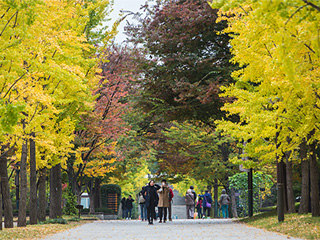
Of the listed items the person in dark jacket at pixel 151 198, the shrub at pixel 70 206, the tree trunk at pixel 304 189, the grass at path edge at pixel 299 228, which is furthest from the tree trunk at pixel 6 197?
the shrub at pixel 70 206

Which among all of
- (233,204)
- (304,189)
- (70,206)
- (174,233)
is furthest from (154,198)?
(233,204)

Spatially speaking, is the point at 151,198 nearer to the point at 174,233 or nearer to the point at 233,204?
the point at 174,233

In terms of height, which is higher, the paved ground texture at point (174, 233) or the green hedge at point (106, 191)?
the green hedge at point (106, 191)

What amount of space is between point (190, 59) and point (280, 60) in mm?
13714

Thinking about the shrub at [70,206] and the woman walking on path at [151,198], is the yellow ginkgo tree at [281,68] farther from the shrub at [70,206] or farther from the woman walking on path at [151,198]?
the shrub at [70,206]

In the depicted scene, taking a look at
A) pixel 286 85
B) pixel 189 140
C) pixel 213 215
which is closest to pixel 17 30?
pixel 286 85

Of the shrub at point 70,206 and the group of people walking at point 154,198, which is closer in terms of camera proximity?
the group of people walking at point 154,198

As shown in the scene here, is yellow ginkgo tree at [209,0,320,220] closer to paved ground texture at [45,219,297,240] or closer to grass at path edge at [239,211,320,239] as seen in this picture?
grass at path edge at [239,211,320,239]

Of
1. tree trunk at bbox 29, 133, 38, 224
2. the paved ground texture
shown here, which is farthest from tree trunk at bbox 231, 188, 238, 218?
tree trunk at bbox 29, 133, 38, 224

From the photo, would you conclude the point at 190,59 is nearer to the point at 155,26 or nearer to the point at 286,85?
the point at 155,26

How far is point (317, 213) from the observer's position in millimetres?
16672

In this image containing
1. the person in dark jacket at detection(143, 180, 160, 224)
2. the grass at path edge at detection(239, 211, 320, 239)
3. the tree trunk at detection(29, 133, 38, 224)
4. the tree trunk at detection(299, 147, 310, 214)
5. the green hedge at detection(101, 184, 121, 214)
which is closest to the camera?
the grass at path edge at detection(239, 211, 320, 239)

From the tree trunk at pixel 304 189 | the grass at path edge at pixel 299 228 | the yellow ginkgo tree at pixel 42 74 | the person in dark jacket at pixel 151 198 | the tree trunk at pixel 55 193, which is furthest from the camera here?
the tree trunk at pixel 55 193

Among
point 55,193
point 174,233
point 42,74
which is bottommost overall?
point 174,233
